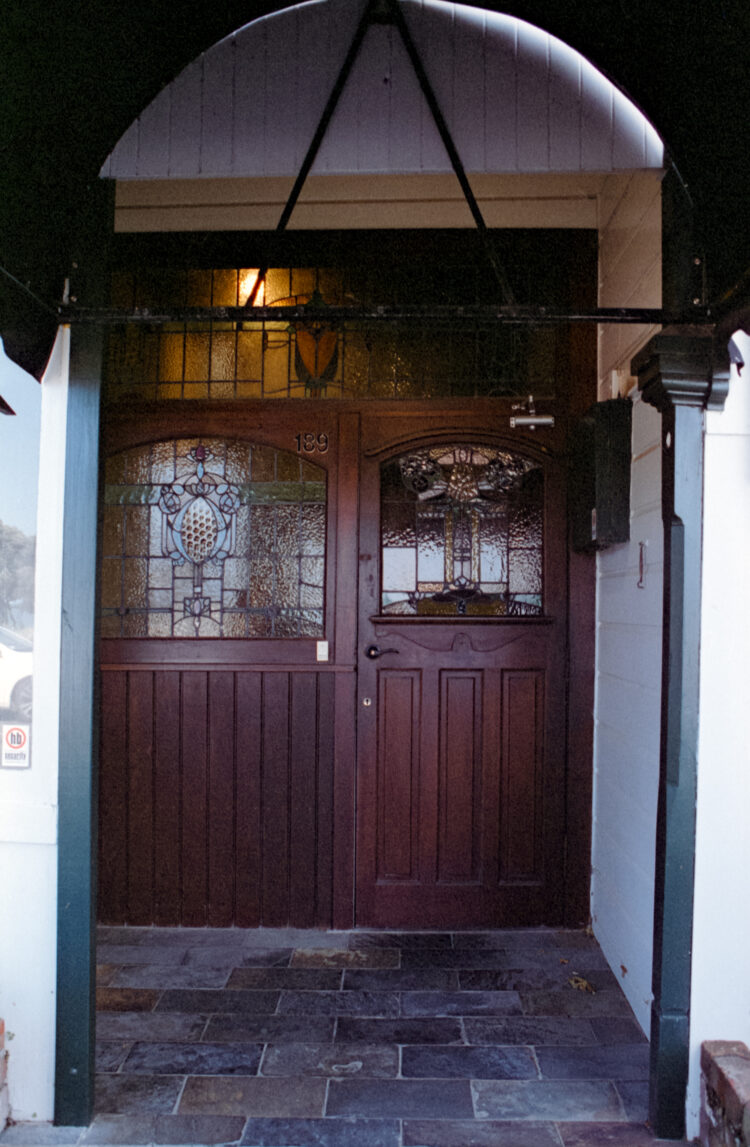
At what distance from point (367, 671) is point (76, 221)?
7.36 ft

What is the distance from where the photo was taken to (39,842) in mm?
2346

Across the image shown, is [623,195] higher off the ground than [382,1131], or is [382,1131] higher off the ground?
[623,195]

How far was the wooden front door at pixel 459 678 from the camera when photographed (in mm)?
3637

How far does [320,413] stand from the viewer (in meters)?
3.69

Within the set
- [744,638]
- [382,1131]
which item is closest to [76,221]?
[744,638]

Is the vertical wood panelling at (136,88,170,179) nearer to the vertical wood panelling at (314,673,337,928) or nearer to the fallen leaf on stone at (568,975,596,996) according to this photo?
the vertical wood panelling at (314,673,337,928)

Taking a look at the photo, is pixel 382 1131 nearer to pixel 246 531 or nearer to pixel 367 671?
pixel 367 671

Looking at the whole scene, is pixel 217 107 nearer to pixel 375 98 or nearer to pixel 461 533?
pixel 375 98

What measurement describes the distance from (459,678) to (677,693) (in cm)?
144

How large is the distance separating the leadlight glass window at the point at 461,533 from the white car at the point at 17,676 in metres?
1.76

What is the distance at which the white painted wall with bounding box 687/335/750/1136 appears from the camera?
2.29 m

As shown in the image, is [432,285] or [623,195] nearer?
[623,195]

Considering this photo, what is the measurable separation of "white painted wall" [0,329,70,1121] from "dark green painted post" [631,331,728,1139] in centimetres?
187


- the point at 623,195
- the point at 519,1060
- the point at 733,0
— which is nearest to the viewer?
the point at 733,0
